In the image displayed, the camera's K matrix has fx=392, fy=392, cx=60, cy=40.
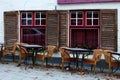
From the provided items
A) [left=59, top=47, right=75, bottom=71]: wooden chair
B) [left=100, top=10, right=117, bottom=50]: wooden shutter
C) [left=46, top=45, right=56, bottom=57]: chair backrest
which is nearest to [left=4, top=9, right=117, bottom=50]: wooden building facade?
[left=100, top=10, right=117, bottom=50]: wooden shutter

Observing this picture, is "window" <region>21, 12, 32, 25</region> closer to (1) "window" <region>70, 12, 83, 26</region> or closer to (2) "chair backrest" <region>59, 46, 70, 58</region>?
(1) "window" <region>70, 12, 83, 26</region>

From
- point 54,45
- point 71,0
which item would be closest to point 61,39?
point 54,45

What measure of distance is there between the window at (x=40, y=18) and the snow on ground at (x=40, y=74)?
7.45ft

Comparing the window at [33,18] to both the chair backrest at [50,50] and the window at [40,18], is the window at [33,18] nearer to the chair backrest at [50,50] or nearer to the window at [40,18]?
the window at [40,18]

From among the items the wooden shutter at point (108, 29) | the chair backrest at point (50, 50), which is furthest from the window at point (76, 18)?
the chair backrest at point (50, 50)

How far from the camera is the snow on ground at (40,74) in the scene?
37.6 ft

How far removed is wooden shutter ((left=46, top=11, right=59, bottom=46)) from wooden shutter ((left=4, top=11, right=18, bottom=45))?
141 cm

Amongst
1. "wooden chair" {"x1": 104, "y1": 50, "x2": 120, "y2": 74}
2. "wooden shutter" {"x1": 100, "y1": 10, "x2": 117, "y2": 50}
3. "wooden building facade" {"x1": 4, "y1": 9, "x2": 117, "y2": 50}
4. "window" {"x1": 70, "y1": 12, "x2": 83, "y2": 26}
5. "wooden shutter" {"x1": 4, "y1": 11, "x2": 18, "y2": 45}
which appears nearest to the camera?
"wooden chair" {"x1": 104, "y1": 50, "x2": 120, "y2": 74}

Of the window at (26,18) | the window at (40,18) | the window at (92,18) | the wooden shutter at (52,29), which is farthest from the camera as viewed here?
the window at (26,18)

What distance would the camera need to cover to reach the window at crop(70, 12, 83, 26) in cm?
1451

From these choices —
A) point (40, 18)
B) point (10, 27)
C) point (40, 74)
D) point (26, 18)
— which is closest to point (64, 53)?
point (40, 74)

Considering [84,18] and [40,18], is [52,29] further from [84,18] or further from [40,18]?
[84,18]

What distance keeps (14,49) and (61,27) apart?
194cm

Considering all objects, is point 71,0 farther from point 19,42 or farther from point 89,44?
point 19,42
